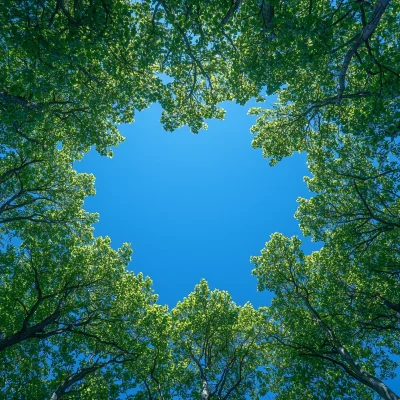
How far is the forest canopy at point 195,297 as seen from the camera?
41.3 feet

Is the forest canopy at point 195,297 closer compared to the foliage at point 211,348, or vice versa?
the forest canopy at point 195,297

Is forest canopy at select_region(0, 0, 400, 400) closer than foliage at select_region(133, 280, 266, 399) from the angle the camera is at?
Yes

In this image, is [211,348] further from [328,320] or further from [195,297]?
[328,320]

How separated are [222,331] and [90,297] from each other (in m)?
8.46

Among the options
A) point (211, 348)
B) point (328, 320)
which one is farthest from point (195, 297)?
point (328, 320)

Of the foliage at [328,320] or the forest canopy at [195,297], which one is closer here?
the forest canopy at [195,297]

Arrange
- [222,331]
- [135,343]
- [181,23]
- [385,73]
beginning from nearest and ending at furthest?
[385,73] < [181,23] < [135,343] < [222,331]

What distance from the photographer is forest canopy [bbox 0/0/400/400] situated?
12.6 metres

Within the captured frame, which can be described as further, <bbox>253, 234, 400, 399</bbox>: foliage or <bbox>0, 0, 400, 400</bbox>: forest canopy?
<bbox>253, 234, 400, 399</bbox>: foliage

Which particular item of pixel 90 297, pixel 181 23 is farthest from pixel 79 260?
pixel 181 23

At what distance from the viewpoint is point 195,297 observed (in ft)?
61.0

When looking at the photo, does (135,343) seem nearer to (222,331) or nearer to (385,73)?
(222,331)

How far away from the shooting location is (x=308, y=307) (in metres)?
16.5

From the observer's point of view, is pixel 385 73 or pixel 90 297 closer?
pixel 385 73
